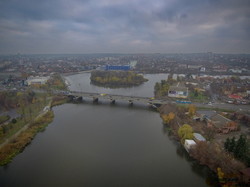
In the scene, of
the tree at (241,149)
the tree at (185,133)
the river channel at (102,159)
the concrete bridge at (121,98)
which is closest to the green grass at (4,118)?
the river channel at (102,159)

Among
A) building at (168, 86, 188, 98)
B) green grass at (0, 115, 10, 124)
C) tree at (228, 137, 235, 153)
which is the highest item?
building at (168, 86, 188, 98)

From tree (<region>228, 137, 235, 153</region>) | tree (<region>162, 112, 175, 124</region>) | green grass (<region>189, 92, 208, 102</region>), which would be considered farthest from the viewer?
green grass (<region>189, 92, 208, 102</region>)

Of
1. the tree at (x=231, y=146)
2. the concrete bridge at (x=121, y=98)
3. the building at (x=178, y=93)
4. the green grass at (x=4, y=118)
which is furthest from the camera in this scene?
the building at (x=178, y=93)

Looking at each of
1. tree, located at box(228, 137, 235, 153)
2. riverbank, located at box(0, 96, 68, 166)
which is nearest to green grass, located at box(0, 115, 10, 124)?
riverbank, located at box(0, 96, 68, 166)

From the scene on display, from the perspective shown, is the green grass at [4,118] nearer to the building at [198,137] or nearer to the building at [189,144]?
the building at [189,144]

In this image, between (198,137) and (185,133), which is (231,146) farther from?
(185,133)

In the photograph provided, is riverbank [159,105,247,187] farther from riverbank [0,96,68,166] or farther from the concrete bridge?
riverbank [0,96,68,166]

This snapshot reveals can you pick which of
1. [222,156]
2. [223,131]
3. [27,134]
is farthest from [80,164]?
[223,131]

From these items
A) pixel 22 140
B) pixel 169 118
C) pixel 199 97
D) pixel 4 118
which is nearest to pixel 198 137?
pixel 169 118
